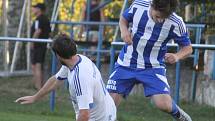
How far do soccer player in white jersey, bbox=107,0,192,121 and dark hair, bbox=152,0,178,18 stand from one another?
0.27m

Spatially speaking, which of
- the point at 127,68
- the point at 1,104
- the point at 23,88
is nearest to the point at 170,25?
the point at 127,68

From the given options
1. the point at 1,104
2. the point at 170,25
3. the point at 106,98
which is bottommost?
the point at 1,104

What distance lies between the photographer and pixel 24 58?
1748 centimetres

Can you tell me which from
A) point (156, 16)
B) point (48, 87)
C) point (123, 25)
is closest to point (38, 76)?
point (123, 25)

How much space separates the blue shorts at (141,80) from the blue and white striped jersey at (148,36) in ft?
0.19

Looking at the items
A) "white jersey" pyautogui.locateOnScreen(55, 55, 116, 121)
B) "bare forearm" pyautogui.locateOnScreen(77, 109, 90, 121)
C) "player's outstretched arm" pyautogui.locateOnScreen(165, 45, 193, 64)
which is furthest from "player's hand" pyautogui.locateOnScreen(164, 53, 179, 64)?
"bare forearm" pyautogui.locateOnScreen(77, 109, 90, 121)

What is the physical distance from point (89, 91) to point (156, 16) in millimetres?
1891

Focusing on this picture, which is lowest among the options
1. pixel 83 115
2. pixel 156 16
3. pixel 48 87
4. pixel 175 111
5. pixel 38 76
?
pixel 38 76

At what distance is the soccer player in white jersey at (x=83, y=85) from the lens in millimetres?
5906

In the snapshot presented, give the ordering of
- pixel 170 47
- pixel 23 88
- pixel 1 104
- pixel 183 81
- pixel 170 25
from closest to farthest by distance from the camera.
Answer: pixel 170 25, pixel 170 47, pixel 1 104, pixel 183 81, pixel 23 88

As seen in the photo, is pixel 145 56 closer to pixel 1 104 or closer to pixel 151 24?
pixel 151 24

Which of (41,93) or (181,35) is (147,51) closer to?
(181,35)

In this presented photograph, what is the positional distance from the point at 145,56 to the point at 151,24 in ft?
1.26

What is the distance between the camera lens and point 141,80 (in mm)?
7910
